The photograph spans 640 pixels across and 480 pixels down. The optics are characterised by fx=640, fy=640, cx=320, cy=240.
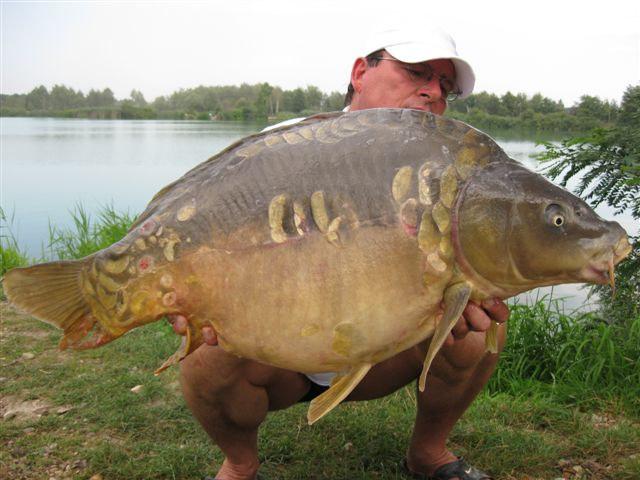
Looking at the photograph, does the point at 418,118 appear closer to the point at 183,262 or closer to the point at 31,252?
the point at 183,262

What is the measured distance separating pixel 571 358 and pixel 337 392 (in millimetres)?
1827

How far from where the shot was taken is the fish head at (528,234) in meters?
1.29

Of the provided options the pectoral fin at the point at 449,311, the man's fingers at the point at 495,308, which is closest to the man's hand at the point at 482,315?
the man's fingers at the point at 495,308

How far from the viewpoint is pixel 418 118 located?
1370mm

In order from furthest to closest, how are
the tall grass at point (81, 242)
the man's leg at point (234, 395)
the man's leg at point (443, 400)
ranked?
the tall grass at point (81, 242) < the man's leg at point (443, 400) < the man's leg at point (234, 395)

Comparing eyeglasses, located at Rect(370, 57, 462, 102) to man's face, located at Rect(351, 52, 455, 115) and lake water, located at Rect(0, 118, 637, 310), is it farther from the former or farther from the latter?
lake water, located at Rect(0, 118, 637, 310)

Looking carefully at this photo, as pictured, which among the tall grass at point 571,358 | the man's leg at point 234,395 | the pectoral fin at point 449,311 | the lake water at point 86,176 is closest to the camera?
the pectoral fin at point 449,311

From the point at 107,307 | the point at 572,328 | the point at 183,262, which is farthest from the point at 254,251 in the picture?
the point at 572,328

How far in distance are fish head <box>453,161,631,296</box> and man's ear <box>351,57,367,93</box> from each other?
34.4 inches

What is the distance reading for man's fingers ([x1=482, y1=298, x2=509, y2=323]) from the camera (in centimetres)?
141

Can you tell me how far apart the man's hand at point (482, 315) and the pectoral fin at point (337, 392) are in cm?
26

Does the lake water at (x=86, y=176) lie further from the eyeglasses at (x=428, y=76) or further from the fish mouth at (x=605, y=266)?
the fish mouth at (x=605, y=266)

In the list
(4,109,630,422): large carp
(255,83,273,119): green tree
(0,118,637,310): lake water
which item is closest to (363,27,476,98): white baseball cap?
(4,109,630,422): large carp

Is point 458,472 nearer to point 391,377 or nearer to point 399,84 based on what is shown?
point 391,377
